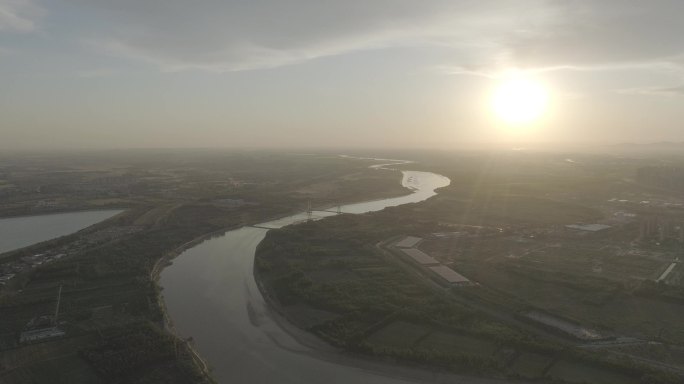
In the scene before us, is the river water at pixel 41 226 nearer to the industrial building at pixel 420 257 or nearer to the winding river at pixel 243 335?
the winding river at pixel 243 335

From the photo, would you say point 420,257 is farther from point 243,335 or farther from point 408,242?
point 243,335

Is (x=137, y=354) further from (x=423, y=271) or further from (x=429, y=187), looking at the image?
(x=429, y=187)

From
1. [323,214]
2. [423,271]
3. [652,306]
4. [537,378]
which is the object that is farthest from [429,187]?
[537,378]

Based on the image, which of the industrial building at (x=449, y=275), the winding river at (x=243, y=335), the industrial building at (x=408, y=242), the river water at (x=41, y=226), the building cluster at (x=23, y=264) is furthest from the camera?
the river water at (x=41, y=226)

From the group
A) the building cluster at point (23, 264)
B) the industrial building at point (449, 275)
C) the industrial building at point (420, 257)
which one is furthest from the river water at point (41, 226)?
the industrial building at point (449, 275)

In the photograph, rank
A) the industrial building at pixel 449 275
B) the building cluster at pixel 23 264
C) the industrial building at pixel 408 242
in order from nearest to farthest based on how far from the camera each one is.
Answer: the industrial building at pixel 449 275, the building cluster at pixel 23 264, the industrial building at pixel 408 242

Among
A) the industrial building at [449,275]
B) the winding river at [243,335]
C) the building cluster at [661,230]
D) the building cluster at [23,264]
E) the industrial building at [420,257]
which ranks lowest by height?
the winding river at [243,335]

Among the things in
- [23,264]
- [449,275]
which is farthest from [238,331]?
[23,264]
